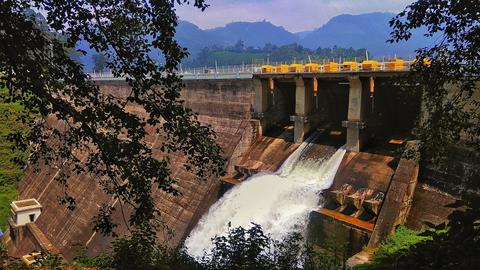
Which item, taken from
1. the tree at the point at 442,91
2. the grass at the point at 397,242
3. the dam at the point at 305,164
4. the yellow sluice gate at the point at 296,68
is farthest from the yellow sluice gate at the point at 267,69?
the tree at the point at 442,91

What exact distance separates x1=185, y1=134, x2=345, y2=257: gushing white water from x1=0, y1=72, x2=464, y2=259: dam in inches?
2.5

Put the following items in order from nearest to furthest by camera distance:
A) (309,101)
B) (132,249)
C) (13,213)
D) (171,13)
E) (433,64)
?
(171,13) < (433,64) < (132,249) < (309,101) < (13,213)

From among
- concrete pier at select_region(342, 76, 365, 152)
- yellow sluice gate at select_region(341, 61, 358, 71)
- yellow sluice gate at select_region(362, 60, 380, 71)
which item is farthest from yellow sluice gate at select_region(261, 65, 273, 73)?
yellow sluice gate at select_region(362, 60, 380, 71)

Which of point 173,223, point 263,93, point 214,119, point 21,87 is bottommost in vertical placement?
point 173,223

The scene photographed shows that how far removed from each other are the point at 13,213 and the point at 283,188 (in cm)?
1929

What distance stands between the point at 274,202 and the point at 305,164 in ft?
8.94

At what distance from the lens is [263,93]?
899 inches

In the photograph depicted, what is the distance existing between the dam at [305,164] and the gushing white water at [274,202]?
64mm

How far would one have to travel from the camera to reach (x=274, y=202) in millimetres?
17109

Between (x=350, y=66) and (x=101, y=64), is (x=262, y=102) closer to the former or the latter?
(x=350, y=66)

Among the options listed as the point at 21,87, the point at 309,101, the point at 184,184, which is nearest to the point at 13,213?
the point at 184,184

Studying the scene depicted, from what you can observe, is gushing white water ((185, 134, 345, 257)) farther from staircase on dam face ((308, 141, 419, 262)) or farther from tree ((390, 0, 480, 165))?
tree ((390, 0, 480, 165))

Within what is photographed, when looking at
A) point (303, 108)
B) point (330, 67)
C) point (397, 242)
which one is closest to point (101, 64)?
point (303, 108)

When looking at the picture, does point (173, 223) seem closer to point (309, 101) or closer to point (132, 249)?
point (309, 101)
